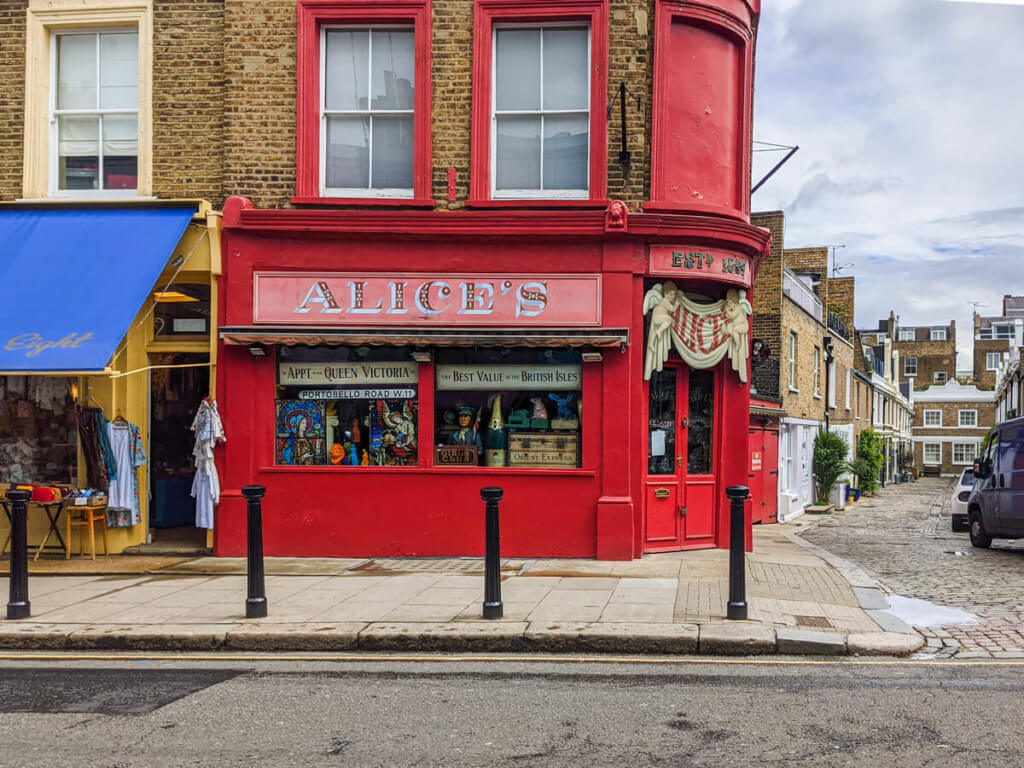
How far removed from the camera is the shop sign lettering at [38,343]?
36.3 ft

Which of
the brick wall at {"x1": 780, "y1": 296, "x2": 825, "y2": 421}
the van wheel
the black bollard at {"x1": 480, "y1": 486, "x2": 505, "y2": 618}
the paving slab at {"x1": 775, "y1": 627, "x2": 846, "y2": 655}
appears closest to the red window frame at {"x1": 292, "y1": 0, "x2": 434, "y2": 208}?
the black bollard at {"x1": 480, "y1": 486, "x2": 505, "y2": 618}

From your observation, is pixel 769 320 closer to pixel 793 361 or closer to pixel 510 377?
pixel 793 361

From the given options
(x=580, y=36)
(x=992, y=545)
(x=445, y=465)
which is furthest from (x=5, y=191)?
(x=992, y=545)

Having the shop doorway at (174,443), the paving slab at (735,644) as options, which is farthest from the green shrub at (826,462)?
the paving slab at (735,644)

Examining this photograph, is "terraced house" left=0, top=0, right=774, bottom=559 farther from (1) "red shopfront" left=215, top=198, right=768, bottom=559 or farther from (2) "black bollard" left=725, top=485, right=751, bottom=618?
(2) "black bollard" left=725, top=485, right=751, bottom=618

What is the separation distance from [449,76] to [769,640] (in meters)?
8.06

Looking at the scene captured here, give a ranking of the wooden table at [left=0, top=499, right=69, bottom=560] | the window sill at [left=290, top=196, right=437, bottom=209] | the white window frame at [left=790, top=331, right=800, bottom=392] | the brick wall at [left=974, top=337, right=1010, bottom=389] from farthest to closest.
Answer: the brick wall at [left=974, top=337, right=1010, bottom=389] < the white window frame at [left=790, top=331, right=800, bottom=392] < the window sill at [left=290, top=196, right=437, bottom=209] < the wooden table at [left=0, top=499, right=69, bottom=560]

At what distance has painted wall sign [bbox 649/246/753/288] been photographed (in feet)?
40.6

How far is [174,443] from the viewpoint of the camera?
46.4 ft

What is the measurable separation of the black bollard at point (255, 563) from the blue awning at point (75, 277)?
9.71 feet

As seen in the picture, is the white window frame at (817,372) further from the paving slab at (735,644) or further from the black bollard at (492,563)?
the paving slab at (735,644)

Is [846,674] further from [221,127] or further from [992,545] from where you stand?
[992,545]

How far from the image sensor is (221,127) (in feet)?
42.1

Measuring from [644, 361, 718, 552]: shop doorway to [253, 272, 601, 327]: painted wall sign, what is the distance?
162cm
